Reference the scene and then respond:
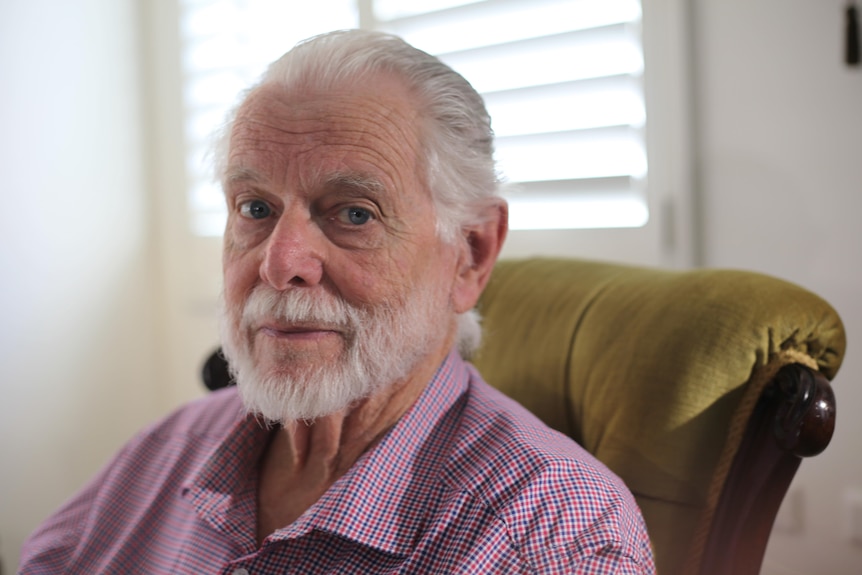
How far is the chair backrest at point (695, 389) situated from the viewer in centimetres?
101

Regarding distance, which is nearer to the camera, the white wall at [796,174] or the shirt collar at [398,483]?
the shirt collar at [398,483]

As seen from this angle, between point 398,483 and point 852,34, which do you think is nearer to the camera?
point 398,483

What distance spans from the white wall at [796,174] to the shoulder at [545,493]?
75 cm

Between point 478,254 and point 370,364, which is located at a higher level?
point 478,254

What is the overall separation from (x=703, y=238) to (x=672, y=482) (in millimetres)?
782

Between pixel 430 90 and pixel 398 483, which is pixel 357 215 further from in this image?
pixel 398 483

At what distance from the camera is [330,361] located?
3.41 feet

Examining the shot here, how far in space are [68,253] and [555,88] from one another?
1.68 meters

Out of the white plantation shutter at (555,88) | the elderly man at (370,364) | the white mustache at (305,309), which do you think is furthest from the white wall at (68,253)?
the white mustache at (305,309)

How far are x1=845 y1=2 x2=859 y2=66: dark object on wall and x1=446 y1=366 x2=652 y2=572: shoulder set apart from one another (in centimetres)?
88

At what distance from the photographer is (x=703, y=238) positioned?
170 centimetres

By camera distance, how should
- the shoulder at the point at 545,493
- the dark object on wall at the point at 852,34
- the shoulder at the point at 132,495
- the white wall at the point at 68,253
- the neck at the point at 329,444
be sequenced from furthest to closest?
the white wall at the point at 68,253 < the dark object on wall at the point at 852,34 < the shoulder at the point at 132,495 < the neck at the point at 329,444 < the shoulder at the point at 545,493

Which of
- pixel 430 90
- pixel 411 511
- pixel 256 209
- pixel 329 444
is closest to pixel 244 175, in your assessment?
pixel 256 209

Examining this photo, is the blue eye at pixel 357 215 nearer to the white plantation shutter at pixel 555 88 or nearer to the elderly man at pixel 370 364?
the elderly man at pixel 370 364
